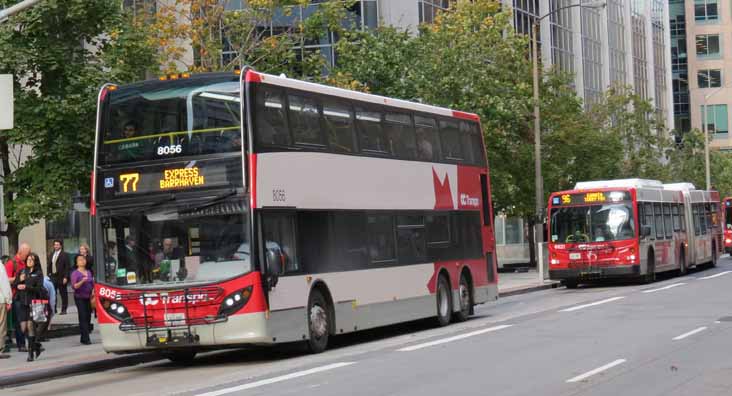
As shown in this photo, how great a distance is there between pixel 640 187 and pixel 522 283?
5339 millimetres

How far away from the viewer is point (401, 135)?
23.3 m

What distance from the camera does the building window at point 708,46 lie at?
120 meters

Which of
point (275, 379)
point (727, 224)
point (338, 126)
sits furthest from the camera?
point (727, 224)

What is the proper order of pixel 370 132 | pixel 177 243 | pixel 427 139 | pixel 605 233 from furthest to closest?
pixel 605 233, pixel 427 139, pixel 370 132, pixel 177 243

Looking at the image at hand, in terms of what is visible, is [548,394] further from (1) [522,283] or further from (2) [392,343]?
(1) [522,283]

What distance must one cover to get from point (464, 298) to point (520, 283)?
15908 mm

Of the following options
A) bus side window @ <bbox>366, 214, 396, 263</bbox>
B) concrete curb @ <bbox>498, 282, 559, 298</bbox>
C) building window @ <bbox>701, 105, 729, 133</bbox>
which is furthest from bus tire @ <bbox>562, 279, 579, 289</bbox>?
building window @ <bbox>701, 105, 729, 133</bbox>

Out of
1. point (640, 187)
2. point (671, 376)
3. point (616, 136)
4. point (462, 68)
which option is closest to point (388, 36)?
point (462, 68)

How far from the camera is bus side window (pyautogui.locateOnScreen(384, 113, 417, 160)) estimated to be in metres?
22.8

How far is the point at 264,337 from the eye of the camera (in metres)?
17.6

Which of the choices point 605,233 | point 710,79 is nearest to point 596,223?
point 605,233

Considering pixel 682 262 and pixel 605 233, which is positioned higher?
pixel 605 233

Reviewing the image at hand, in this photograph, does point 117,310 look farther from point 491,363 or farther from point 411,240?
point 411,240

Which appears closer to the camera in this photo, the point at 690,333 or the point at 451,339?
the point at 690,333
